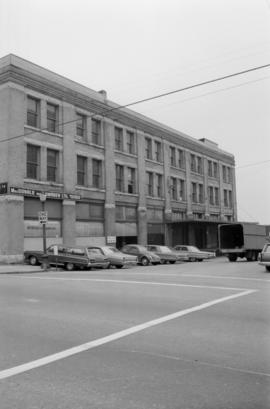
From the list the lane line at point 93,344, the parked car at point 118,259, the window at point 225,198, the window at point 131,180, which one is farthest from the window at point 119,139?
the lane line at point 93,344

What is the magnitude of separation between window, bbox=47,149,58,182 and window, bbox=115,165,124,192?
7.31m

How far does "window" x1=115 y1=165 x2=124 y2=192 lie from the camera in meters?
36.1

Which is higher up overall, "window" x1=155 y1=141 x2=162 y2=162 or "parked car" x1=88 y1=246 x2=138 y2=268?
"window" x1=155 y1=141 x2=162 y2=162

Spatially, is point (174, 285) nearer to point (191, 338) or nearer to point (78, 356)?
point (191, 338)

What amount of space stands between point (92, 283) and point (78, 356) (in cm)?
862

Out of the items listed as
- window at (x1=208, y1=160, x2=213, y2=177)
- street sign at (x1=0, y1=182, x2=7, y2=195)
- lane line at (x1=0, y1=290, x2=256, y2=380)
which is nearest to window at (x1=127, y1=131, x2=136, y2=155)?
street sign at (x1=0, y1=182, x2=7, y2=195)

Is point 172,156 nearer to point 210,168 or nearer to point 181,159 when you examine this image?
point 181,159

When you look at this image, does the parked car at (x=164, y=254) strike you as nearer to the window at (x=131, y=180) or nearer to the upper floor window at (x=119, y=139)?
the window at (x=131, y=180)

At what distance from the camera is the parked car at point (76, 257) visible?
76.2 ft

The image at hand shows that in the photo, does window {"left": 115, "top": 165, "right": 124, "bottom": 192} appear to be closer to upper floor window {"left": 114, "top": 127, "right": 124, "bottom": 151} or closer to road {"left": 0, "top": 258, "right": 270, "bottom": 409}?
upper floor window {"left": 114, "top": 127, "right": 124, "bottom": 151}

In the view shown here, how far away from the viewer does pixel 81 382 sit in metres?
4.69

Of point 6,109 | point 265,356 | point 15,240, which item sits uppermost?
point 6,109

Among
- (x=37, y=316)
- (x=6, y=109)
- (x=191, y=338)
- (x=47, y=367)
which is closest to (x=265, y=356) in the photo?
(x=191, y=338)

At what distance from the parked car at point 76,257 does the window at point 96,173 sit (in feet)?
32.6
